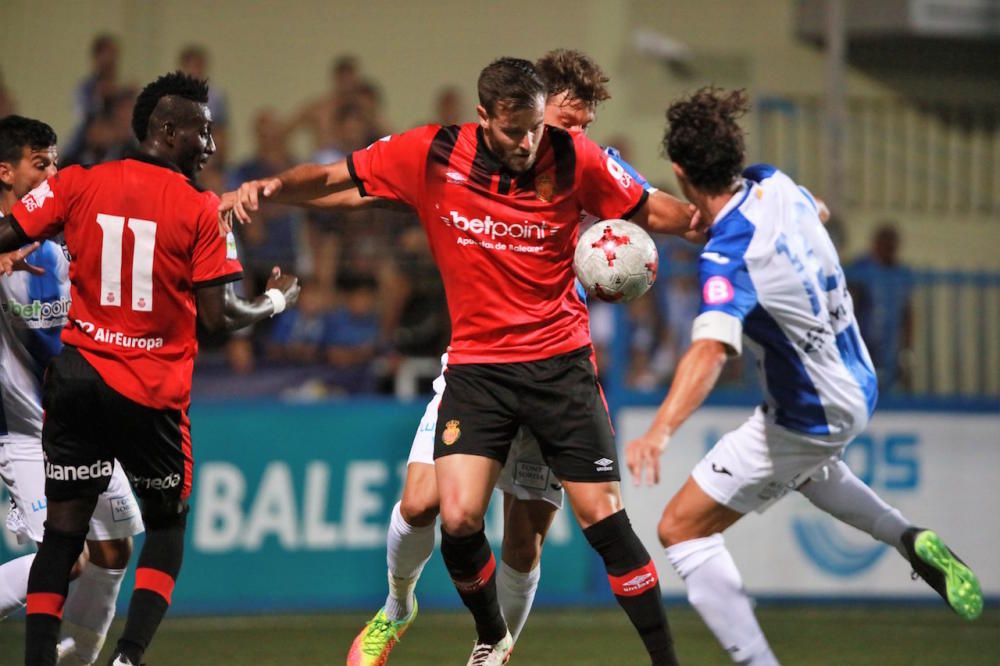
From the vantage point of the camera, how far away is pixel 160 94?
5.94 metres

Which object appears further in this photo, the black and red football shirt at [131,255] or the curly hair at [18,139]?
the curly hair at [18,139]

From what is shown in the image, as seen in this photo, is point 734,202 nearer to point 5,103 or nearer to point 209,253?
point 209,253

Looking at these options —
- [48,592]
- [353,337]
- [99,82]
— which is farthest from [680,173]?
[99,82]

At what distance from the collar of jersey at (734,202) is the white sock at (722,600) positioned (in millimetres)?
1266

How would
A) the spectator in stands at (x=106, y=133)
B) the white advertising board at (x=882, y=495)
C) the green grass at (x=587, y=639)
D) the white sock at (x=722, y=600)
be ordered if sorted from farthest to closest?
1. the spectator in stands at (x=106, y=133)
2. the white advertising board at (x=882, y=495)
3. the green grass at (x=587, y=639)
4. the white sock at (x=722, y=600)

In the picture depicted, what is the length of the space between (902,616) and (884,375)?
5.77 ft

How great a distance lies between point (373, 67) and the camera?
1503cm

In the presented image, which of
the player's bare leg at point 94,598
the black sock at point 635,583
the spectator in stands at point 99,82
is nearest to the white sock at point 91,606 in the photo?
the player's bare leg at point 94,598

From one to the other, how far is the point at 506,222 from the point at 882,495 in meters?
5.39

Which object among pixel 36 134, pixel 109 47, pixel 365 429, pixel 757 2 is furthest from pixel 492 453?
pixel 757 2

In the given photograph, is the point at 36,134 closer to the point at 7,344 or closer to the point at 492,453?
the point at 7,344

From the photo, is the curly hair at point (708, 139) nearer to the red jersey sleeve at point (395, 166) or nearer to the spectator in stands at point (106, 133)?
the red jersey sleeve at point (395, 166)

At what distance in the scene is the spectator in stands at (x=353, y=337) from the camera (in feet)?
36.5

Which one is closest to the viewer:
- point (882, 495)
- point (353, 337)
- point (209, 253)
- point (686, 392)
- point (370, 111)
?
point (686, 392)
